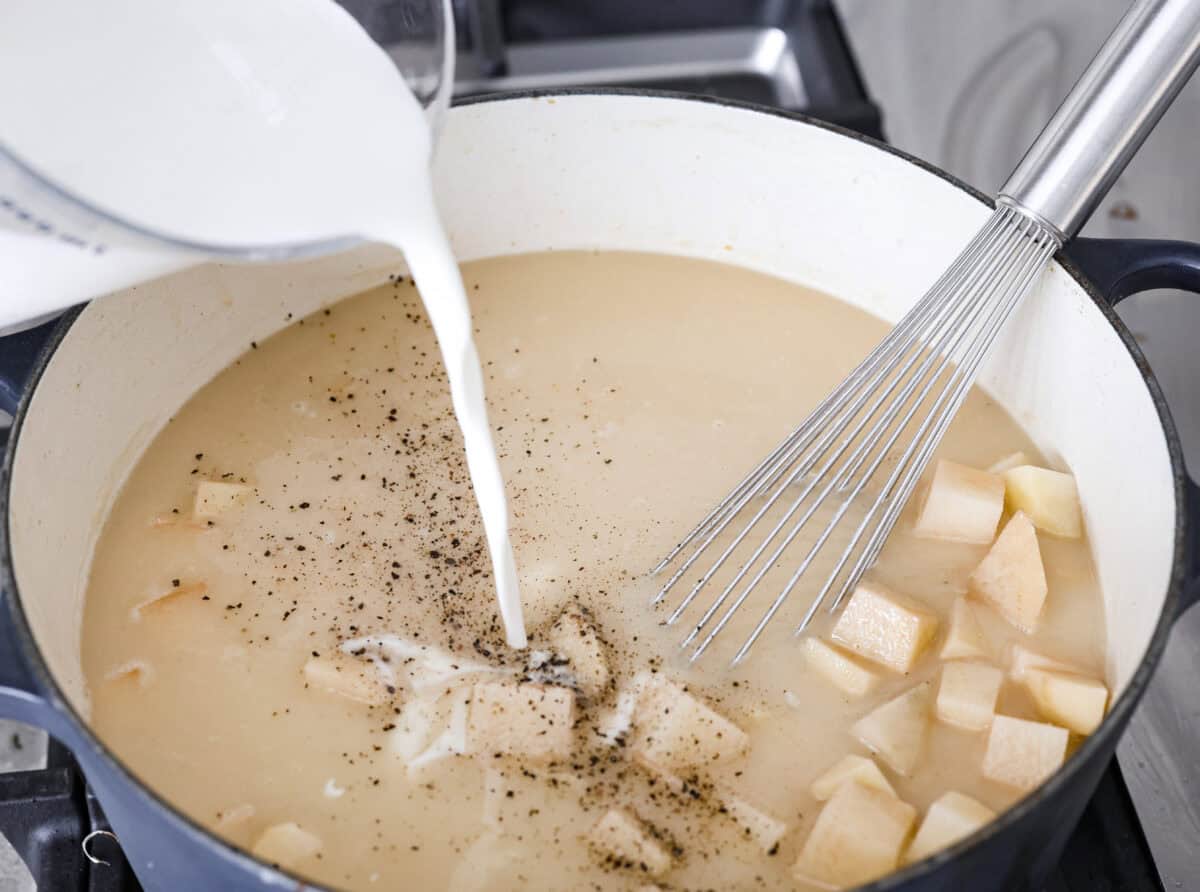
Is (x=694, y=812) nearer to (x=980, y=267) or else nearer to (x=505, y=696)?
(x=505, y=696)

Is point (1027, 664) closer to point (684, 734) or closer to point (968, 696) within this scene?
point (968, 696)

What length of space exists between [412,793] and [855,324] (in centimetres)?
76

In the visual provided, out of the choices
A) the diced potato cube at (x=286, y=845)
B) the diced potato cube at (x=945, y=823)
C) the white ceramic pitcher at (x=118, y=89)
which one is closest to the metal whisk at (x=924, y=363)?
the diced potato cube at (x=945, y=823)

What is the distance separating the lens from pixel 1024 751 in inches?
40.7

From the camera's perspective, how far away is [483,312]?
149 cm

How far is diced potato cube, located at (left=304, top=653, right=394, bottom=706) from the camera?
110 cm

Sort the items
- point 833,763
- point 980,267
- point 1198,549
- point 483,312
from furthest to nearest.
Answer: point 483,312 → point 980,267 → point 833,763 → point 1198,549

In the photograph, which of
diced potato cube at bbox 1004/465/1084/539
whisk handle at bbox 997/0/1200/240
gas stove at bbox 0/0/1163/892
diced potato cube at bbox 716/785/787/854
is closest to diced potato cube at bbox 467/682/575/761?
diced potato cube at bbox 716/785/787/854

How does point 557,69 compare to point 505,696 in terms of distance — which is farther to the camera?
point 557,69

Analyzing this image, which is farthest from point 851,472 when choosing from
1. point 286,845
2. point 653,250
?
point 286,845

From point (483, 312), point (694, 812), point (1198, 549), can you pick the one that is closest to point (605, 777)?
point (694, 812)

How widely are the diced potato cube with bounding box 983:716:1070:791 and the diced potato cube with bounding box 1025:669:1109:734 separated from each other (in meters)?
0.04

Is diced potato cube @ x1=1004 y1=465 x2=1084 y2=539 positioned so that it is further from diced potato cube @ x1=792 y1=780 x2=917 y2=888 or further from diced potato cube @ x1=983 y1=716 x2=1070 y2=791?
diced potato cube @ x1=792 y1=780 x2=917 y2=888

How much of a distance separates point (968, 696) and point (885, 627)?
9 cm
